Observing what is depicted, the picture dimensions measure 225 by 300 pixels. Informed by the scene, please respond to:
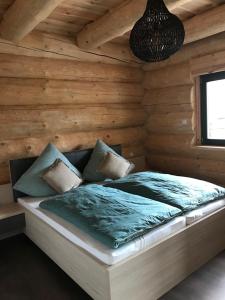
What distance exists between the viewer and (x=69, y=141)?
3609 millimetres

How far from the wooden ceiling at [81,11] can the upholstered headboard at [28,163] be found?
62.9 inches

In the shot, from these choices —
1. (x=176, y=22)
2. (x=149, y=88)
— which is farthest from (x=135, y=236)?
(x=149, y=88)

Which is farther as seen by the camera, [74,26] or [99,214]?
[74,26]

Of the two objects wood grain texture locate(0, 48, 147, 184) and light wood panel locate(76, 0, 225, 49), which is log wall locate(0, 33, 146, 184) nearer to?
wood grain texture locate(0, 48, 147, 184)

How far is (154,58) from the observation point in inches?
79.1

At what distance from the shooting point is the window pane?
3.57 metres

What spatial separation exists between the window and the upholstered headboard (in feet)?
5.77

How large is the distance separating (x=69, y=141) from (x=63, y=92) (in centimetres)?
68

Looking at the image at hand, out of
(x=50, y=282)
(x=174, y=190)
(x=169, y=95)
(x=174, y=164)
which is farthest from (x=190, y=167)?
(x=50, y=282)

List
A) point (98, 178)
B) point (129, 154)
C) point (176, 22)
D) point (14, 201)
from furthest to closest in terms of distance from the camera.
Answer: point (129, 154) → point (98, 178) → point (14, 201) → point (176, 22)

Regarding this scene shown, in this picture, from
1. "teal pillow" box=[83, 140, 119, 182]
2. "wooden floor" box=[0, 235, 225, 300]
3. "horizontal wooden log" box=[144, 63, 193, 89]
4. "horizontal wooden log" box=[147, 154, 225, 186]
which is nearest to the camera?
"wooden floor" box=[0, 235, 225, 300]

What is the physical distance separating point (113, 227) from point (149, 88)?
296 cm

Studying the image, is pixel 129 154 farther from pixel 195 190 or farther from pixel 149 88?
pixel 195 190

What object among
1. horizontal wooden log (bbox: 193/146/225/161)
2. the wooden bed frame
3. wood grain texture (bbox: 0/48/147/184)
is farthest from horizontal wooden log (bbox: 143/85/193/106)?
the wooden bed frame
